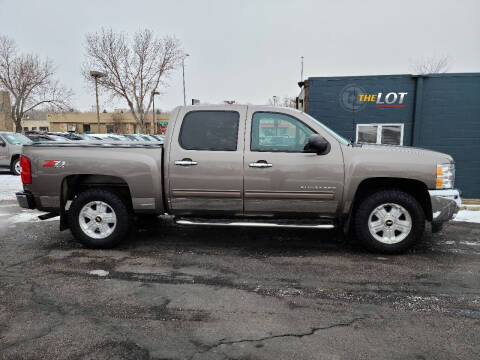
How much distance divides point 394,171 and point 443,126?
6.17 meters

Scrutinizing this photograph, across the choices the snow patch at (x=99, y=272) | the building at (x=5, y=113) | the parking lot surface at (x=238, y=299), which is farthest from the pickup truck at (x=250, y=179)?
the building at (x=5, y=113)

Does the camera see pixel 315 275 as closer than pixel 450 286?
No

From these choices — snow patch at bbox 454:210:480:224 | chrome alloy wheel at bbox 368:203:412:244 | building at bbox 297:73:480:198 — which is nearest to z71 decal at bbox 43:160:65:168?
chrome alloy wheel at bbox 368:203:412:244

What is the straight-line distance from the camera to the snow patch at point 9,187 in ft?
29.7

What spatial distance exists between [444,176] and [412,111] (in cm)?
572

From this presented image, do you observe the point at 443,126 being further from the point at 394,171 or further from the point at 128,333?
the point at 128,333

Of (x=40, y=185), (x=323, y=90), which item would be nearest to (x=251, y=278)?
(x=40, y=185)

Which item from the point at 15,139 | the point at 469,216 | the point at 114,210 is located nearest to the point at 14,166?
the point at 15,139

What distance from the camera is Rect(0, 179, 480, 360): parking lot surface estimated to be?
8.66 ft

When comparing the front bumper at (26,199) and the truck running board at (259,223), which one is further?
the front bumper at (26,199)

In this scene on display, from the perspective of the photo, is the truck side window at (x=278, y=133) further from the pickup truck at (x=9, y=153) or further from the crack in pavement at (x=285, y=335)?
the pickup truck at (x=9, y=153)

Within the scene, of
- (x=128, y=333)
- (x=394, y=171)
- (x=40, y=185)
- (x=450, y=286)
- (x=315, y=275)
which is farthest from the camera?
(x=40, y=185)

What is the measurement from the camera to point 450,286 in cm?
372

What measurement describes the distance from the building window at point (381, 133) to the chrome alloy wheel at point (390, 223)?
5.44 m
